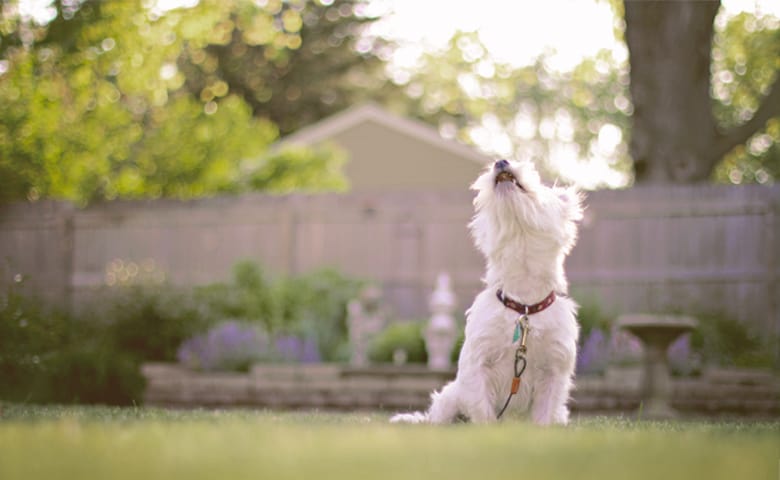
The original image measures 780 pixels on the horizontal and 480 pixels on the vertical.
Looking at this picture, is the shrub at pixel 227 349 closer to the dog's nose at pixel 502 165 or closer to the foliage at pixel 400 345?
the foliage at pixel 400 345

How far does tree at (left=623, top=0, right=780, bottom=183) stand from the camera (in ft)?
49.3

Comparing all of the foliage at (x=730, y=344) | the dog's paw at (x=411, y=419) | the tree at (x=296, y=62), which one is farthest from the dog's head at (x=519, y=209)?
the tree at (x=296, y=62)

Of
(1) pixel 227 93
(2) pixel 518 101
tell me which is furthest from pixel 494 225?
(2) pixel 518 101

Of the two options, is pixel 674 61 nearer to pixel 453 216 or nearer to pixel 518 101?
pixel 453 216

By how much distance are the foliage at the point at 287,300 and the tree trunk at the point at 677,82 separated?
459cm

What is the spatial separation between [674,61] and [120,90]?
9115mm

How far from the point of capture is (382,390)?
1110 cm

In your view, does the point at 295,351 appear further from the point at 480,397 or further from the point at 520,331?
the point at 520,331

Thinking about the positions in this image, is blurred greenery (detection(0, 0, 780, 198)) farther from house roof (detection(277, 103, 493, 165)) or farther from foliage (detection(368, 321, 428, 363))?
foliage (detection(368, 321, 428, 363))

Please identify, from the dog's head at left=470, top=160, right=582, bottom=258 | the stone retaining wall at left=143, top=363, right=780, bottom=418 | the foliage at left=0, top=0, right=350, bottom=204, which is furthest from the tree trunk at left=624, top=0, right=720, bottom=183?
the dog's head at left=470, top=160, right=582, bottom=258

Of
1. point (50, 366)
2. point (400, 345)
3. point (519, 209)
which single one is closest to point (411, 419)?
Answer: point (519, 209)

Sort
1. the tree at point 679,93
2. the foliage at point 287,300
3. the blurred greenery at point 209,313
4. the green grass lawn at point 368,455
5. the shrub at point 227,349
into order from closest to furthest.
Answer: the green grass lawn at point 368,455 < the shrub at point 227,349 < the blurred greenery at point 209,313 < the foliage at point 287,300 < the tree at point 679,93

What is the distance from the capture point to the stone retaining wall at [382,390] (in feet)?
35.6

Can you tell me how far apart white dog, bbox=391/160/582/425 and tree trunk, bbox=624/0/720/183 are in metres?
9.46
